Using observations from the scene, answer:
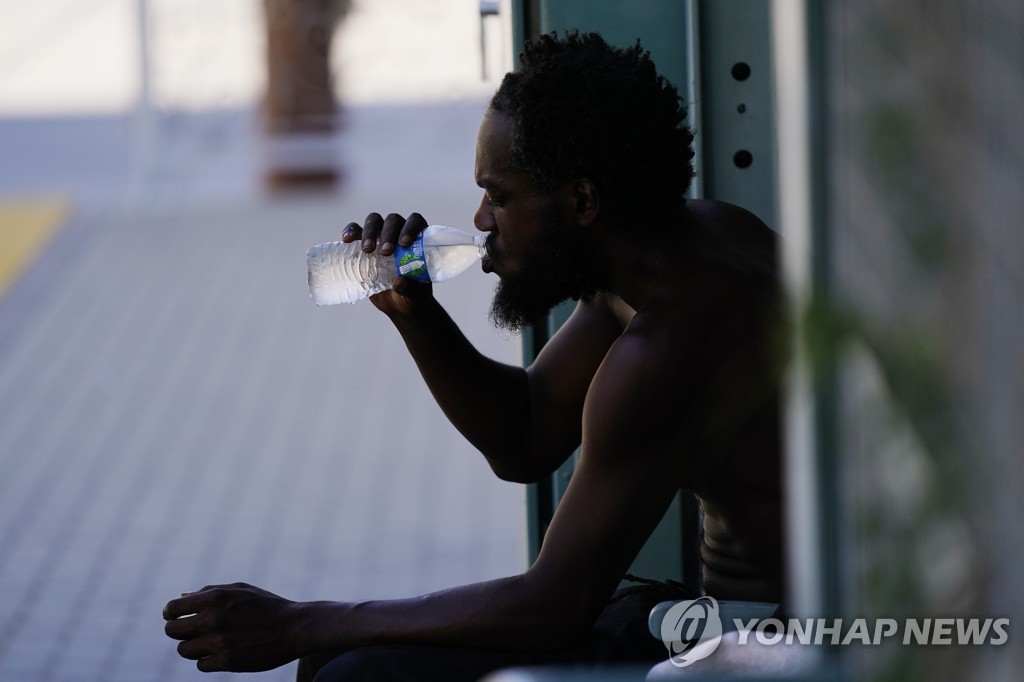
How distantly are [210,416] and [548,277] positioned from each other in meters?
4.11

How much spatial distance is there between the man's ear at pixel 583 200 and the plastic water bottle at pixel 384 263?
0.86 ft

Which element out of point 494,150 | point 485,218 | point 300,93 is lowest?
point 485,218

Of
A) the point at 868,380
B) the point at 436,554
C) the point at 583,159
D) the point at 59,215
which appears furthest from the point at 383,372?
the point at 868,380

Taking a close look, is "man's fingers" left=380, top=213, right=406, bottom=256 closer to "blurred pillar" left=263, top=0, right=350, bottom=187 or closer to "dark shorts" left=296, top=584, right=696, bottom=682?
"dark shorts" left=296, top=584, right=696, bottom=682

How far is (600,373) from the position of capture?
2168 millimetres

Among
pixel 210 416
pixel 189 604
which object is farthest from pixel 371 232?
pixel 210 416

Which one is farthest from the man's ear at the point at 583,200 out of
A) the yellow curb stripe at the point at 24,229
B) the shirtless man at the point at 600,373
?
the yellow curb stripe at the point at 24,229

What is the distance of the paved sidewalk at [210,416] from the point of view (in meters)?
4.71

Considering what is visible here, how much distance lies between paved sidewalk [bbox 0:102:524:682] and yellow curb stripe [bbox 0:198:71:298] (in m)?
0.10

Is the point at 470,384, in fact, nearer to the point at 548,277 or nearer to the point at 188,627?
the point at 548,277

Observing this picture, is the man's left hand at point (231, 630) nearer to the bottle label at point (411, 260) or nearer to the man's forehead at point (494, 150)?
the bottle label at point (411, 260)

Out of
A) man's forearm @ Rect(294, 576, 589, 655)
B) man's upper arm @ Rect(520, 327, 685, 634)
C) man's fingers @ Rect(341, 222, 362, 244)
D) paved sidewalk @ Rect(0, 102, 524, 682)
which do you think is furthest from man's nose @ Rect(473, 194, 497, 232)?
paved sidewalk @ Rect(0, 102, 524, 682)

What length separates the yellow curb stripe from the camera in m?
8.44

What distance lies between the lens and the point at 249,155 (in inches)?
401
